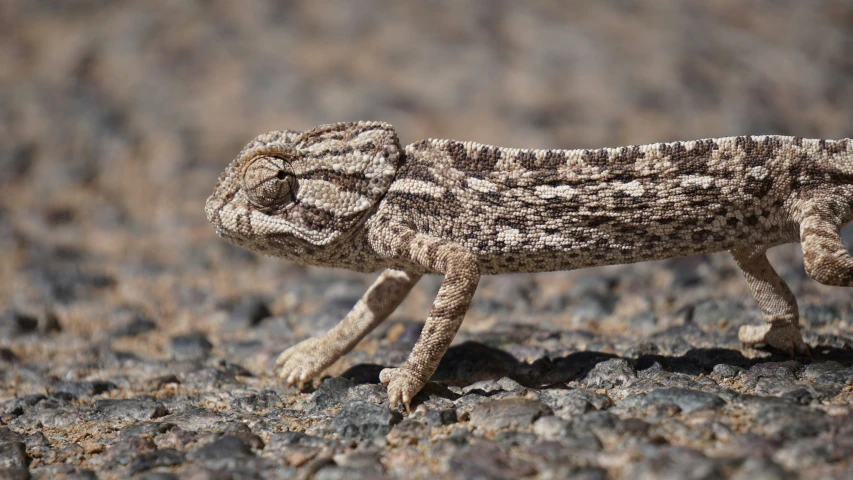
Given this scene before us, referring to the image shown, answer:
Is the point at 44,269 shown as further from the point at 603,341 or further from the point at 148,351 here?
the point at 603,341

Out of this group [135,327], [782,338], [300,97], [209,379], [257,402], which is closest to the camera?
[257,402]

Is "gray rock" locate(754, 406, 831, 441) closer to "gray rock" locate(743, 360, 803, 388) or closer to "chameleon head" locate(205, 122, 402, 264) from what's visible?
"gray rock" locate(743, 360, 803, 388)

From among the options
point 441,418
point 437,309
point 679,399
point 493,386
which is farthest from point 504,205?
point 679,399

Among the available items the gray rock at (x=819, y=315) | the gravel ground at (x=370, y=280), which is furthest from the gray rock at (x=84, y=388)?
the gray rock at (x=819, y=315)

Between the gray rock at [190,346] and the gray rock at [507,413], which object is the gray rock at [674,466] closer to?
the gray rock at [507,413]

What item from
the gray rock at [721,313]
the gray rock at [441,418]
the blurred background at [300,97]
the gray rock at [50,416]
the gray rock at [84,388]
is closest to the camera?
the gray rock at [441,418]

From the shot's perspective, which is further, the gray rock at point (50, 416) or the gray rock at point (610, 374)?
the gray rock at point (50, 416)

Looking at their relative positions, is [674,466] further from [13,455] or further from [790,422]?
[13,455]
